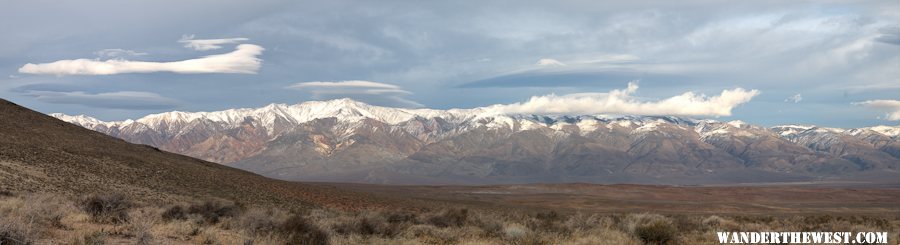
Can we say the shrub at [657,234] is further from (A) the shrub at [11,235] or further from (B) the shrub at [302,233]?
(A) the shrub at [11,235]

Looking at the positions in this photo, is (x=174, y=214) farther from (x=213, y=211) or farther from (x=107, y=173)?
Result: (x=107, y=173)

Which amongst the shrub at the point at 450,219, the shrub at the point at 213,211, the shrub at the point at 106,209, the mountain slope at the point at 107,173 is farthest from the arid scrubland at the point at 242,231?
the mountain slope at the point at 107,173

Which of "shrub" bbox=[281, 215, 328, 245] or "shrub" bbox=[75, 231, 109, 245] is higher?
"shrub" bbox=[75, 231, 109, 245]

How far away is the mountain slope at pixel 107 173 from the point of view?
39.2 m

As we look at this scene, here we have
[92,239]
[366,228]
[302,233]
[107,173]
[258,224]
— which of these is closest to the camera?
[92,239]

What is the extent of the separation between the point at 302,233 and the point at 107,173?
32851mm

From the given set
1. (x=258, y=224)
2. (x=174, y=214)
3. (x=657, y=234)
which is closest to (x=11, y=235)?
(x=258, y=224)

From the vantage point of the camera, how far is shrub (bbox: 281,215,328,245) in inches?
710

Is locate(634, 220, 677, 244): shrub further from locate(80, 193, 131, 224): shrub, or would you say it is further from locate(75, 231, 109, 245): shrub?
locate(80, 193, 131, 224): shrub

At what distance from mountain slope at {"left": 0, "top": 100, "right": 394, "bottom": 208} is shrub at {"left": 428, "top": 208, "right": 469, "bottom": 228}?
18.3 m

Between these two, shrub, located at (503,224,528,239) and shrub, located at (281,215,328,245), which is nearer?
shrub, located at (281,215,328,245)

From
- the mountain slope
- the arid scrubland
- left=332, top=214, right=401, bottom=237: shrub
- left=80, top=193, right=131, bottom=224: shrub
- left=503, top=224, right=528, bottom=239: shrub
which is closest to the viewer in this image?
the arid scrubland

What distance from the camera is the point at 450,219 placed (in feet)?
102

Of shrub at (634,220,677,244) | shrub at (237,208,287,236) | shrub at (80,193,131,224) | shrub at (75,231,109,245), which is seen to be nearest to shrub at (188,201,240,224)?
shrub at (80,193,131,224)
